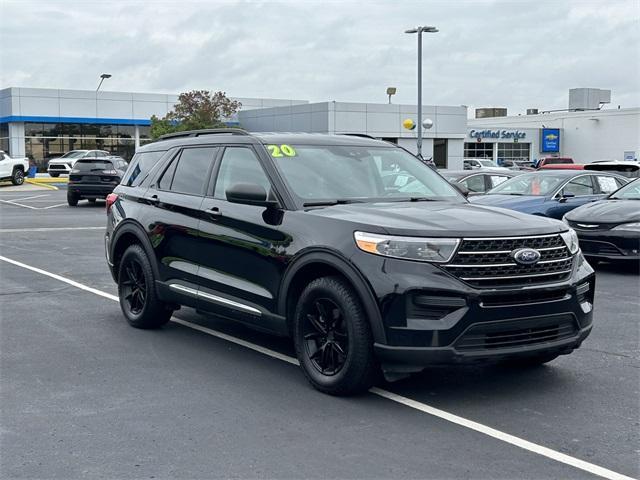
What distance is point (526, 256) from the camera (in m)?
5.14

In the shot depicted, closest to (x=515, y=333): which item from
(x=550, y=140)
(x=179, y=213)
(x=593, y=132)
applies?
(x=179, y=213)

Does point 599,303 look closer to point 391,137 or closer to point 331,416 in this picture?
point 331,416

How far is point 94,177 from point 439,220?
22.0m

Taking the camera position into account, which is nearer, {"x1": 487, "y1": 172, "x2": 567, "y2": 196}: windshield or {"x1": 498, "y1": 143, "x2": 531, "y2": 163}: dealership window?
{"x1": 487, "y1": 172, "x2": 567, "y2": 196}: windshield

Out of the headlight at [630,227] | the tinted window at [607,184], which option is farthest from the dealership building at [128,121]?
the headlight at [630,227]

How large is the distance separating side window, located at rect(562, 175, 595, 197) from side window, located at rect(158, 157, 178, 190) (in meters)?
8.81

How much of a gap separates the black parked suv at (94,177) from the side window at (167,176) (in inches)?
724

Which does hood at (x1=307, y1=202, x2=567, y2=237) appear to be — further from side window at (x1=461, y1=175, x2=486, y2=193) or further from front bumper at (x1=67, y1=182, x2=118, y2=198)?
front bumper at (x1=67, y1=182, x2=118, y2=198)

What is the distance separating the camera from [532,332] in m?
5.18

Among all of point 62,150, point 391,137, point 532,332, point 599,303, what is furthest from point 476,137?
→ point 532,332

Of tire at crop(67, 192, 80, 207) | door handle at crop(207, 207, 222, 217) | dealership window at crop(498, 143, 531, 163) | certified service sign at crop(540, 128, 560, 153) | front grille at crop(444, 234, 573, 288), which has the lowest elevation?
tire at crop(67, 192, 80, 207)

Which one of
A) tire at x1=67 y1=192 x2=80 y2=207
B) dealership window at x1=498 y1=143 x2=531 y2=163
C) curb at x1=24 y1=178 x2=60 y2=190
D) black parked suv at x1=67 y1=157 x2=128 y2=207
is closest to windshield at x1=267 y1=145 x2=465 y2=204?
black parked suv at x1=67 y1=157 x2=128 y2=207

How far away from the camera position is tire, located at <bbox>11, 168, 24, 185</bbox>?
39.0 meters

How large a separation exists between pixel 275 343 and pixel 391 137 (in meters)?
48.9
